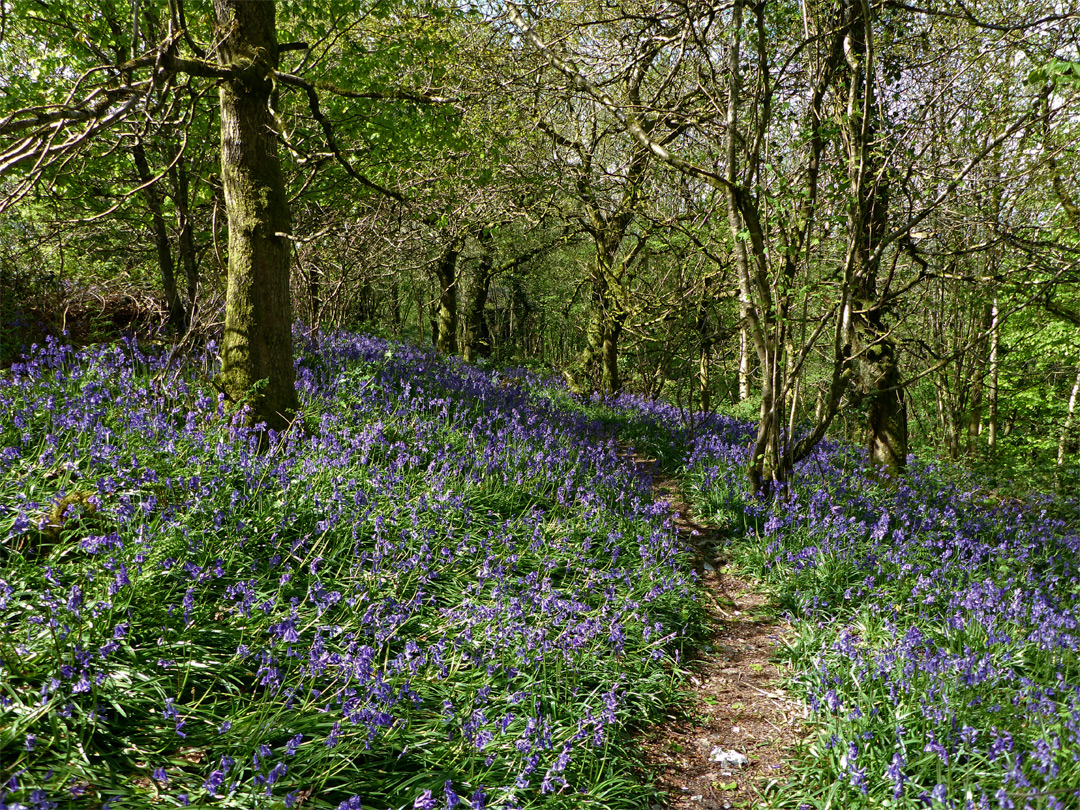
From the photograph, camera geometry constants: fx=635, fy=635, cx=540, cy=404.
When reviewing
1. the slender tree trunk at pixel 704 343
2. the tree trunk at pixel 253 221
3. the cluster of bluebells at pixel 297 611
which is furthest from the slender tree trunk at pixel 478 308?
the cluster of bluebells at pixel 297 611

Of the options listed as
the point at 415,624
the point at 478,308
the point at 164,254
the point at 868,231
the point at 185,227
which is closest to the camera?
the point at 415,624

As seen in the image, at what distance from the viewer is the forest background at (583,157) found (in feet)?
17.1

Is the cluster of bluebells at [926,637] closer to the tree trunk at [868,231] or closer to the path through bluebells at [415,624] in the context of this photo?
the path through bluebells at [415,624]

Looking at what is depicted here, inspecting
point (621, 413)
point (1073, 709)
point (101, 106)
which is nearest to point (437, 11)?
point (101, 106)

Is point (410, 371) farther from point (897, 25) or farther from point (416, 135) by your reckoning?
point (897, 25)

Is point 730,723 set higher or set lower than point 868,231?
lower

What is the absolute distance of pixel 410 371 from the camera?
865 cm

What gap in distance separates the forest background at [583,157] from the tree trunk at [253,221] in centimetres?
2

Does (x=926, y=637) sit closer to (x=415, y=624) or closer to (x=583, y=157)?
(x=415, y=624)

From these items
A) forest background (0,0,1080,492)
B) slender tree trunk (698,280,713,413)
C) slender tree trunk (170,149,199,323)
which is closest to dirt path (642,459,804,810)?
forest background (0,0,1080,492)

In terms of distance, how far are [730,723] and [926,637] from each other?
1.41 m

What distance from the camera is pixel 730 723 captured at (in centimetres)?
Result: 386

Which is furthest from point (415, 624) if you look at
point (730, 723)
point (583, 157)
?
point (583, 157)

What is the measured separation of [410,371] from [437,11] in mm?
4325
